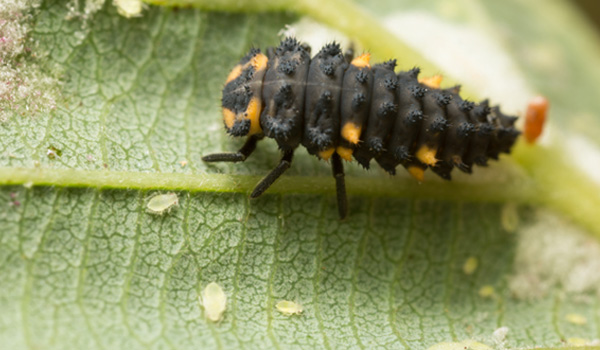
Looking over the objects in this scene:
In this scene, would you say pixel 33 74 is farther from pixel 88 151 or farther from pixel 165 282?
pixel 165 282

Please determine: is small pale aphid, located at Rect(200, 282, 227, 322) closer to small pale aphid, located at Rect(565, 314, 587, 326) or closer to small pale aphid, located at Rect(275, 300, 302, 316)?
small pale aphid, located at Rect(275, 300, 302, 316)

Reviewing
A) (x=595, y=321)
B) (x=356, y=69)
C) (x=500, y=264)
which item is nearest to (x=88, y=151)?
(x=356, y=69)

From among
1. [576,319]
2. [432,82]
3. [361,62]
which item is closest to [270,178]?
[361,62]

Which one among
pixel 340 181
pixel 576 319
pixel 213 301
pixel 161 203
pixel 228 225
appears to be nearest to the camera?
pixel 213 301

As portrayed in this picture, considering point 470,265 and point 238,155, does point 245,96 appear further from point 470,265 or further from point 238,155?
point 470,265

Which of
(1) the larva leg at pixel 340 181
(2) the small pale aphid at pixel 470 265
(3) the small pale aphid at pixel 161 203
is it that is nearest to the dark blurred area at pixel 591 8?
(2) the small pale aphid at pixel 470 265

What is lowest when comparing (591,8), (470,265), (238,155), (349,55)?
(470,265)

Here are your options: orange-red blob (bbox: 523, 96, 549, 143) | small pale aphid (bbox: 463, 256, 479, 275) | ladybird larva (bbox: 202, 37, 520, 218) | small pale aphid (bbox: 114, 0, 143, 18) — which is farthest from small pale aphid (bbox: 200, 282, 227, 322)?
orange-red blob (bbox: 523, 96, 549, 143)
